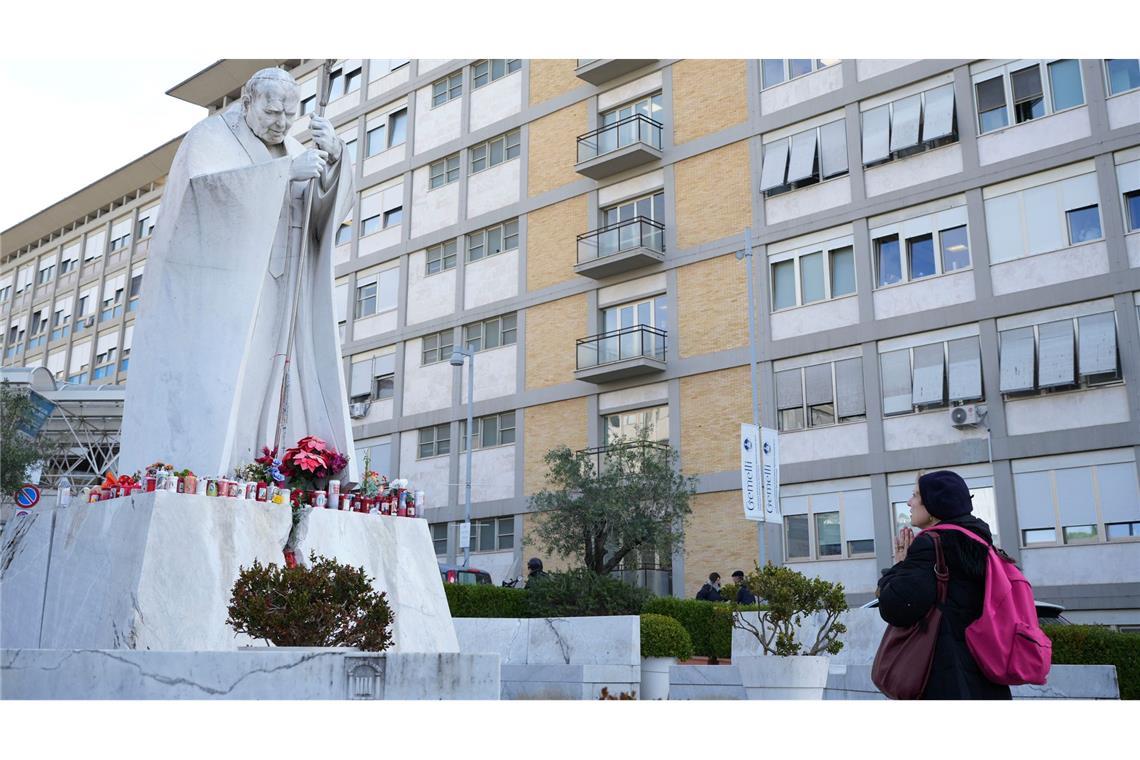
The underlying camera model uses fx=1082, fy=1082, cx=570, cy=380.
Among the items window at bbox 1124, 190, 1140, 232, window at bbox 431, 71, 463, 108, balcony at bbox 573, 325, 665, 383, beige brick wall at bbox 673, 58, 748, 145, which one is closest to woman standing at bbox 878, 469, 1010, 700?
window at bbox 1124, 190, 1140, 232

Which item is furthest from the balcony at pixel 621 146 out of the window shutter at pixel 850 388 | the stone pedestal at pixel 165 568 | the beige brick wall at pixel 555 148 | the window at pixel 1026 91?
the stone pedestal at pixel 165 568

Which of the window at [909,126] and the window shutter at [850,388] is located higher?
the window at [909,126]

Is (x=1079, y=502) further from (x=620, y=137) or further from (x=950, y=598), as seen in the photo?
(x=950, y=598)

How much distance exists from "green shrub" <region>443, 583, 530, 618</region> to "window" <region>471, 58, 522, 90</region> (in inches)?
959

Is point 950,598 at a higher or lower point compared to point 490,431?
lower

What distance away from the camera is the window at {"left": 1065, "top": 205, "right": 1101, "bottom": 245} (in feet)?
77.3

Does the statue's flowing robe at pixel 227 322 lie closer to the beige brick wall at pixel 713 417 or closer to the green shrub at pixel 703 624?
the green shrub at pixel 703 624

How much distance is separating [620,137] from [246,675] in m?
29.1

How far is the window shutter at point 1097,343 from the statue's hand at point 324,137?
58.0 feet

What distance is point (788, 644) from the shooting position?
995cm

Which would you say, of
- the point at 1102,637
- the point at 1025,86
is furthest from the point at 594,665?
the point at 1025,86

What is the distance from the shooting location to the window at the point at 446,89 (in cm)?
3941

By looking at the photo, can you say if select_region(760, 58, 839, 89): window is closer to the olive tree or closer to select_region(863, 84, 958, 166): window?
select_region(863, 84, 958, 166): window

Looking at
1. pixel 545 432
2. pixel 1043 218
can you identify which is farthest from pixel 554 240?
pixel 1043 218
